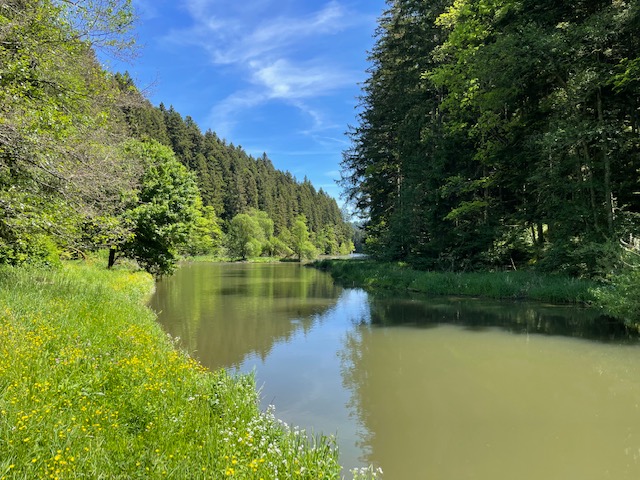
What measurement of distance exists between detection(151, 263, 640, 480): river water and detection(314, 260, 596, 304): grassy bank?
1.16 m

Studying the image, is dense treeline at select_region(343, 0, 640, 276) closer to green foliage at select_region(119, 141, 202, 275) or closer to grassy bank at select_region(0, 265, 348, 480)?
grassy bank at select_region(0, 265, 348, 480)

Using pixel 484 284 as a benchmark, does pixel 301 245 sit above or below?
above

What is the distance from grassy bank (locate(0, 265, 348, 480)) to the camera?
3.11 metres

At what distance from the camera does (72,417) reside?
11.7ft

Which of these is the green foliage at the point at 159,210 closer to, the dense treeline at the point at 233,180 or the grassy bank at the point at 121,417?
the grassy bank at the point at 121,417

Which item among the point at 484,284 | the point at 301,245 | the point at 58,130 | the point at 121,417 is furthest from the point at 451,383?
the point at 301,245

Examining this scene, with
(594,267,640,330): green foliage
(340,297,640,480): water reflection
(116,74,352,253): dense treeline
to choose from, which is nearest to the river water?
(340,297,640,480): water reflection

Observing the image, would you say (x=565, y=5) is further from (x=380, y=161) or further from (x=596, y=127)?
(x=380, y=161)

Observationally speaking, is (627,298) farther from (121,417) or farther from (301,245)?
(301,245)

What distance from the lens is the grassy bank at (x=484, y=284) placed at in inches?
585

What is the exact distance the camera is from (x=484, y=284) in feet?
59.0

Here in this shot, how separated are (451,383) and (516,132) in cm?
1532

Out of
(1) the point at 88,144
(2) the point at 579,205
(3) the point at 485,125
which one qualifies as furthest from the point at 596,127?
(1) the point at 88,144

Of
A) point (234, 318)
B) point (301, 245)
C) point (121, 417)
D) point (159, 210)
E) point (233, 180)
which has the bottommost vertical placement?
point (234, 318)
